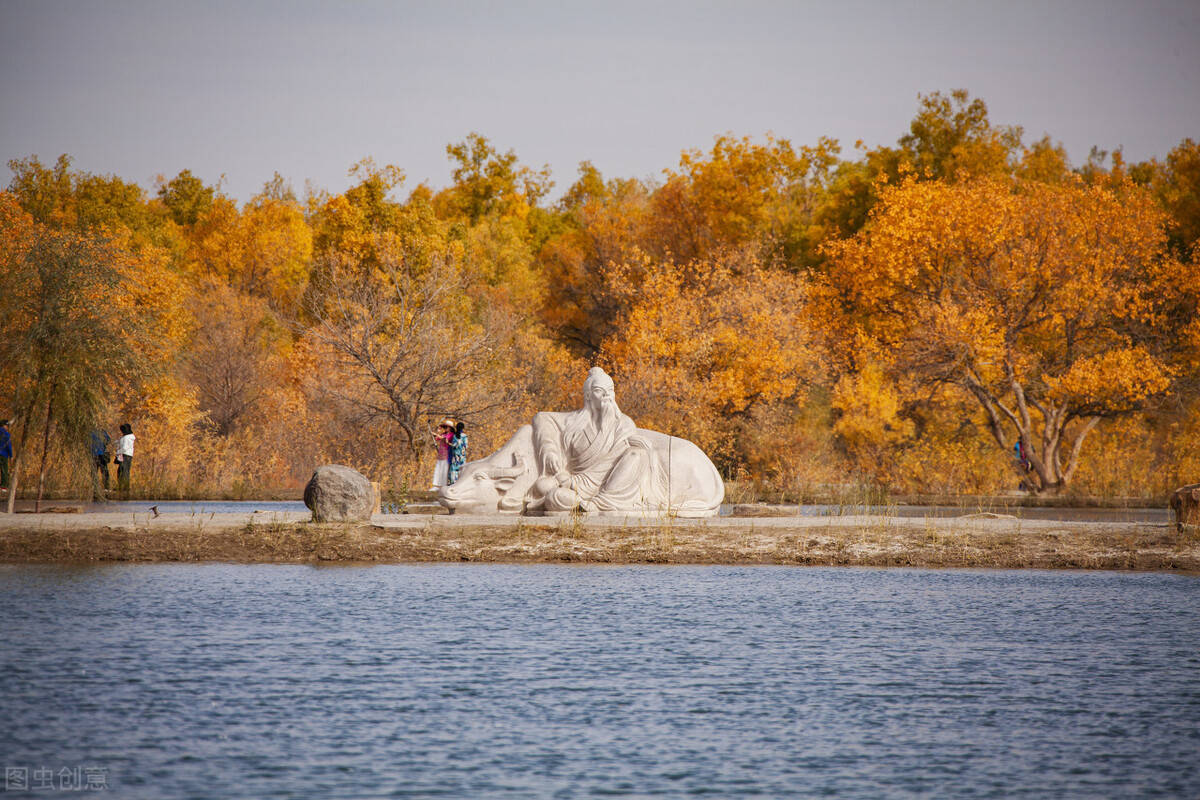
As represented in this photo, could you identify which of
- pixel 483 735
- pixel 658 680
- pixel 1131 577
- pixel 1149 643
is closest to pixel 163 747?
pixel 483 735

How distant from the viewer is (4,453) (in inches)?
992

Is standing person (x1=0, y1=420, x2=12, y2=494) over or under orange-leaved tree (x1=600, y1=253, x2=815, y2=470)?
under

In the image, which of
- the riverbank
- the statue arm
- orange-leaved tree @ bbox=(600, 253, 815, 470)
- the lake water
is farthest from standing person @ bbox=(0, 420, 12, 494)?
orange-leaved tree @ bbox=(600, 253, 815, 470)

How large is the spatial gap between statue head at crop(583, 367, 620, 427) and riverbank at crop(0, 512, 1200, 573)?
266cm

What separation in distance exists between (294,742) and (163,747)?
816 millimetres

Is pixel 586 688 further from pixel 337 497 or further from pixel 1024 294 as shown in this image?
pixel 1024 294

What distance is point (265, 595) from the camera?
43.9ft

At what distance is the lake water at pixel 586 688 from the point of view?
742 centimetres

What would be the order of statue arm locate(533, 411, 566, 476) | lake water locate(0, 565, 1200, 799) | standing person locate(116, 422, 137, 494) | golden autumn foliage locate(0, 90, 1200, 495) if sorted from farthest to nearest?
golden autumn foliage locate(0, 90, 1200, 495) → standing person locate(116, 422, 137, 494) → statue arm locate(533, 411, 566, 476) → lake water locate(0, 565, 1200, 799)

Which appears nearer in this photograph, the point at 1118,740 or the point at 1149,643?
the point at 1118,740

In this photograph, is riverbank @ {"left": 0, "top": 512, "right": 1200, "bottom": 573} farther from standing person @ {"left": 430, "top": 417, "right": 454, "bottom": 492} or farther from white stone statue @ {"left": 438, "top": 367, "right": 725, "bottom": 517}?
standing person @ {"left": 430, "top": 417, "right": 454, "bottom": 492}

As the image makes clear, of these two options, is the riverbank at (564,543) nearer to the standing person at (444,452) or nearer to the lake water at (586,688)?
the lake water at (586,688)

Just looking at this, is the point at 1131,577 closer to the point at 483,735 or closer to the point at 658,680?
the point at 658,680

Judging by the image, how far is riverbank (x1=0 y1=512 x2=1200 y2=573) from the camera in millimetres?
16203
